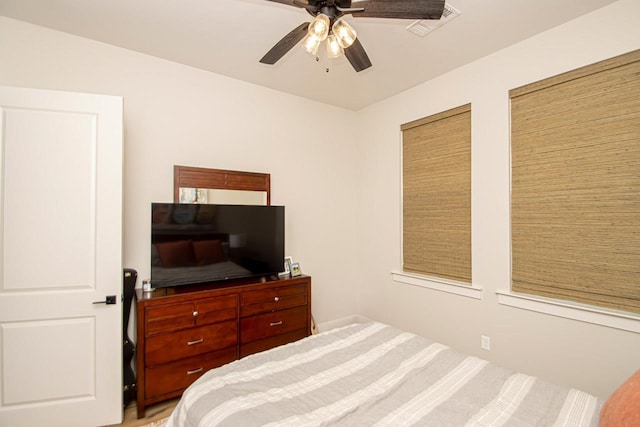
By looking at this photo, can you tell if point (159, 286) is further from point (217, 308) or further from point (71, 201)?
point (71, 201)

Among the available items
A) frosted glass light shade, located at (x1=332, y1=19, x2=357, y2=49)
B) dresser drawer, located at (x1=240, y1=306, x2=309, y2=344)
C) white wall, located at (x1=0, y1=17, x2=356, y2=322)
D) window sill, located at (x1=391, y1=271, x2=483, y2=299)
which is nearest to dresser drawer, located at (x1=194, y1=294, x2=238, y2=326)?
dresser drawer, located at (x1=240, y1=306, x2=309, y2=344)

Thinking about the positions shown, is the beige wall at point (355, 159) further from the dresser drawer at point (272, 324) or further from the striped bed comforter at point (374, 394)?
the striped bed comforter at point (374, 394)

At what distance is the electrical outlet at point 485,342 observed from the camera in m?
2.54

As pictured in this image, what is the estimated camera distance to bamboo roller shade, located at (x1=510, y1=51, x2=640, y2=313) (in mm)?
1890

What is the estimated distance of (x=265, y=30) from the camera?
2.23m

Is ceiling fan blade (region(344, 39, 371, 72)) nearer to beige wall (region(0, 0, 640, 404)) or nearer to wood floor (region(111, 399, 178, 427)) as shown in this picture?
beige wall (region(0, 0, 640, 404))

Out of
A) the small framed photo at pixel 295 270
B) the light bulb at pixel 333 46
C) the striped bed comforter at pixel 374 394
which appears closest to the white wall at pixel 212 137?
the small framed photo at pixel 295 270

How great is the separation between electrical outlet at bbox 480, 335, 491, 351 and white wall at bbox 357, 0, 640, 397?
1.4 inches

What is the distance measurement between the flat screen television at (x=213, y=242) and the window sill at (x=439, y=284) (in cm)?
139

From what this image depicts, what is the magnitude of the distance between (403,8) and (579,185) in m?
1.79

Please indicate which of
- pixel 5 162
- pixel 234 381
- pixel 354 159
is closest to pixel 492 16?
pixel 354 159

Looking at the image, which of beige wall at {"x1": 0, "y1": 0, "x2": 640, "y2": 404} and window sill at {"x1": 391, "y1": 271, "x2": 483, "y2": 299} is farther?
window sill at {"x1": 391, "y1": 271, "x2": 483, "y2": 299}

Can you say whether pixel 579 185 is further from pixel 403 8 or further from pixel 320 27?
pixel 320 27

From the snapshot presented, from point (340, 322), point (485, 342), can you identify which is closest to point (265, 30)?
point (485, 342)
